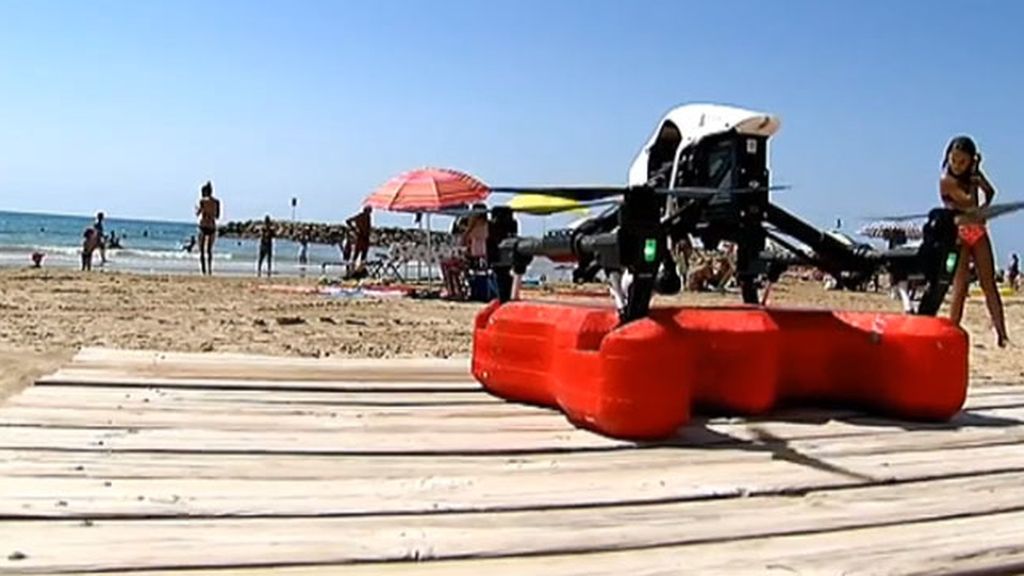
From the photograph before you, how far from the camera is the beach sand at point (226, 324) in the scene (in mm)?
6707

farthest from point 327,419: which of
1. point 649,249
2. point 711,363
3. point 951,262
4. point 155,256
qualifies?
point 155,256

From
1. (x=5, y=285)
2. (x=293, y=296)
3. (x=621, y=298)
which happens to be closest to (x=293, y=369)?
(x=621, y=298)

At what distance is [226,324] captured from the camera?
8750mm

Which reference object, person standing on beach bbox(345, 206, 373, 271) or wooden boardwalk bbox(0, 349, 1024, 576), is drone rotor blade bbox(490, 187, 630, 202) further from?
person standing on beach bbox(345, 206, 373, 271)

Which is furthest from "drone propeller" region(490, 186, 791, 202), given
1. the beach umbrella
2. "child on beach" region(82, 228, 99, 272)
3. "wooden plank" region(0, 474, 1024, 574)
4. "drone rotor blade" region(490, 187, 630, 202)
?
"child on beach" region(82, 228, 99, 272)

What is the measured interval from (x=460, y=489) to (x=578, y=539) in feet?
1.52

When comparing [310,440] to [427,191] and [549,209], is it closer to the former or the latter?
[549,209]

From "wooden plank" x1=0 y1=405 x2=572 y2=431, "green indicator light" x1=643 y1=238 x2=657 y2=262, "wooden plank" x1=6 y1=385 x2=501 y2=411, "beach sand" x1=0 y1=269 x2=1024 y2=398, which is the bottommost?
"beach sand" x1=0 y1=269 x2=1024 y2=398

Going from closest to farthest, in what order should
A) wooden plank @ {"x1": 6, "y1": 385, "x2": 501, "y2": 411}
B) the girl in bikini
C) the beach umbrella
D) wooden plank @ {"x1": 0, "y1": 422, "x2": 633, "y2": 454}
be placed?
wooden plank @ {"x1": 0, "y1": 422, "x2": 633, "y2": 454} < wooden plank @ {"x1": 6, "y1": 385, "x2": 501, "y2": 411} < the girl in bikini < the beach umbrella

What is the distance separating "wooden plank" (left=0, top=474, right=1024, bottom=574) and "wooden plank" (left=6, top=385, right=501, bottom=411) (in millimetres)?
1392

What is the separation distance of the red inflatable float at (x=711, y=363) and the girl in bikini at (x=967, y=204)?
48.1 inches

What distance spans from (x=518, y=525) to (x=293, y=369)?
7.61 ft

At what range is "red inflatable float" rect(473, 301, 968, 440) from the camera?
10.2 ft

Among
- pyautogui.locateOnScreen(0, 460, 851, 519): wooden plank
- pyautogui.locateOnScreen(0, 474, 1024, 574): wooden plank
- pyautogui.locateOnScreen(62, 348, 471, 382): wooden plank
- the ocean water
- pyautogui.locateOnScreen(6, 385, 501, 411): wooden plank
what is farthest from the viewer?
the ocean water
